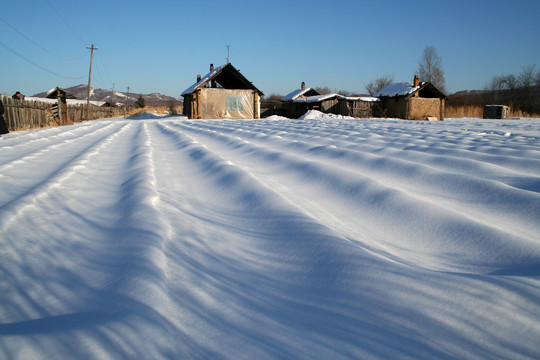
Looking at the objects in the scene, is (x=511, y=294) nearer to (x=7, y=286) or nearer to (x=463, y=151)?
(x=7, y=286)

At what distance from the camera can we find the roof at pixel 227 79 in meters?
19.3

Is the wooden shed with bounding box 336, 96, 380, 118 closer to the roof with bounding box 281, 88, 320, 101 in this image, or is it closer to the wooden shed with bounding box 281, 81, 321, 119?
the wooden shed with bounding box 281, 81, 321, 119

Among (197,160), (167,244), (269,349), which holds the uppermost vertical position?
(197,160)

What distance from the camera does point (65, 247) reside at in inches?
72.4

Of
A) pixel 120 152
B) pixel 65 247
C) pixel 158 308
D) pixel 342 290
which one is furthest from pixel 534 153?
pixel 120 152

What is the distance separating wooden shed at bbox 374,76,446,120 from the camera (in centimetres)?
2252

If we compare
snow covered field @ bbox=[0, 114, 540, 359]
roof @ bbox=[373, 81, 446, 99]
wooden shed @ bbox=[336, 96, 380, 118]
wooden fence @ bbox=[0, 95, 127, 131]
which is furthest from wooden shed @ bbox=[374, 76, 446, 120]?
snow covered field @ bbox=[0, 114, 540, 359]


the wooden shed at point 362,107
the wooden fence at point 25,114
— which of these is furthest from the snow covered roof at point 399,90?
the wooden fence at point 25,114

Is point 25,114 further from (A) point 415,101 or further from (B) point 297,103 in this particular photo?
(A) point 415,101

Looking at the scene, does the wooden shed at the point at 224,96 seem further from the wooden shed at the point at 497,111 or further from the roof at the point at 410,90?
the wooden shed at the point at 497,111

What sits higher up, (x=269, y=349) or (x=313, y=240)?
(x=313, y=240)

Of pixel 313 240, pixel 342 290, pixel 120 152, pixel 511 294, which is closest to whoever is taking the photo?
pixel 511 294

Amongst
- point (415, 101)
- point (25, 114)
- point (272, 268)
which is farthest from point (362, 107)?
point (272, 268)

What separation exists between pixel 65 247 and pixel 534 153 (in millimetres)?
4927
